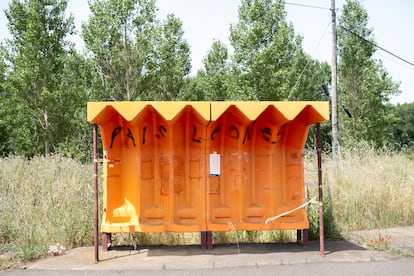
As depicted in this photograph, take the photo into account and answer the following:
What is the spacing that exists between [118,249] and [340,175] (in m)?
5.36

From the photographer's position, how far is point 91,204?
730cm

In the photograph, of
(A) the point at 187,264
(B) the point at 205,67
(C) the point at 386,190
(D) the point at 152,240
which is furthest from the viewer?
(B) the point at 205,67

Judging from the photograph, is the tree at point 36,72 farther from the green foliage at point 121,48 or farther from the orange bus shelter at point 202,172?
the orange bus shelter at point 202,172

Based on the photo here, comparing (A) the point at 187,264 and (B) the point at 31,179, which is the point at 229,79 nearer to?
(B) the point at 31,179

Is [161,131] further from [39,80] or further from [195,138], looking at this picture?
[39,80]

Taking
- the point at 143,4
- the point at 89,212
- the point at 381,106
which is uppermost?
the point at 143,4

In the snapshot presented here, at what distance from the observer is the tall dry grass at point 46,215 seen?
654 cm

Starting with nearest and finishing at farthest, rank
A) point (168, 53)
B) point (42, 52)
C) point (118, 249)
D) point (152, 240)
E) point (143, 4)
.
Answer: point (118, 249)
point (152, 240)
point (42, 52)
point (143, 4)
point (168, 53)

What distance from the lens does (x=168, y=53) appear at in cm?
2634

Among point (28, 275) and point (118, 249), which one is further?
point (118, 249)

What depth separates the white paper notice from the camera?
619cm

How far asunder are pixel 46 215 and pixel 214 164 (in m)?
3.36

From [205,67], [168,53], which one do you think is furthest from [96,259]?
[205,67]

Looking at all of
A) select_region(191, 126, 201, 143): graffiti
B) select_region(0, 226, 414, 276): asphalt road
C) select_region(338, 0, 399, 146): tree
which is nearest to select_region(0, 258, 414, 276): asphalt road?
select_region(0, 226, 414, 276): asphalt road
